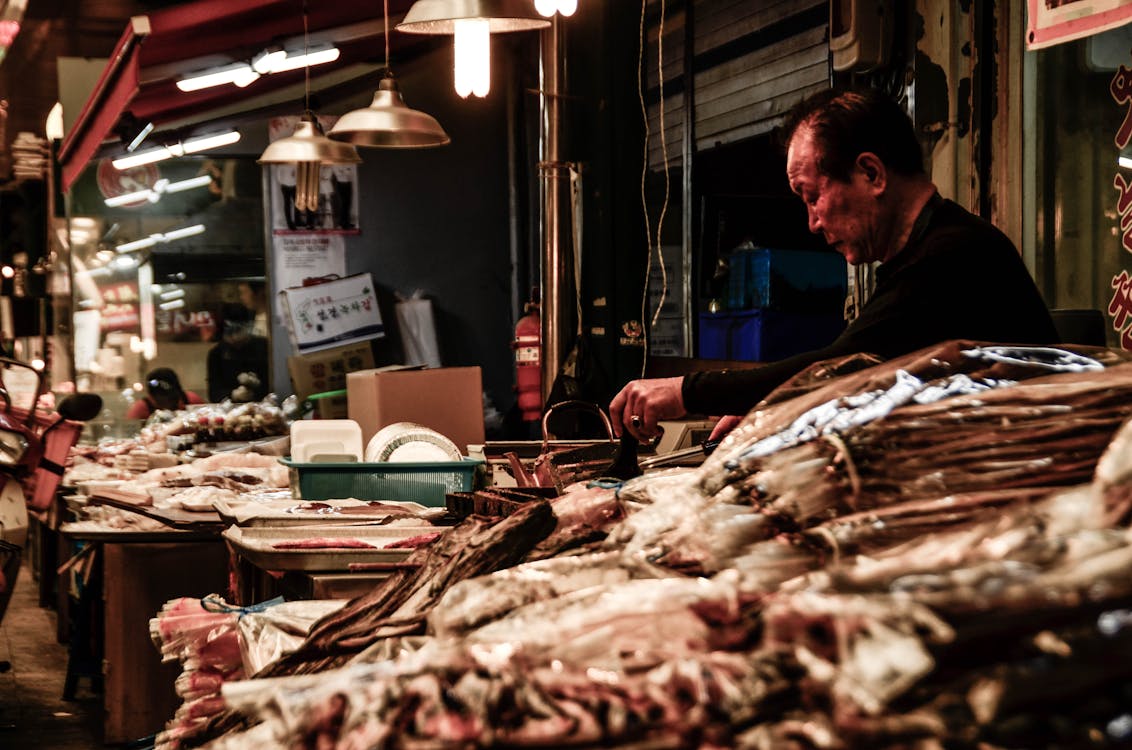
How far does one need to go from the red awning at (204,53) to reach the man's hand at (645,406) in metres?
6.62

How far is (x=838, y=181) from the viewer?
2.89m

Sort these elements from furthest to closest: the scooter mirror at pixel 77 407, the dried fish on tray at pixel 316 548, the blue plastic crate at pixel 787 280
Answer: the blue plastic crate at pixel 787 280
the scooter mirror at pixel 77 407
the dried fish on tray at pixel 316 548

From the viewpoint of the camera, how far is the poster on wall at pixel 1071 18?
3338 mm

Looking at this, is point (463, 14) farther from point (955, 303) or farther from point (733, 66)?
point (733, 66)

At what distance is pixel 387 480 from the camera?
416 cm

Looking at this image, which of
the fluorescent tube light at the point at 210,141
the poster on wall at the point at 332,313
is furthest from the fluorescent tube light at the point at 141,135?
the poster on wall at the point at 332,313

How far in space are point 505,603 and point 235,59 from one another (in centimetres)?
1002

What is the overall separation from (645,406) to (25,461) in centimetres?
377

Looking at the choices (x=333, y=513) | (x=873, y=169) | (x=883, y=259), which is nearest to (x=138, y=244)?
(x=333, y=513)

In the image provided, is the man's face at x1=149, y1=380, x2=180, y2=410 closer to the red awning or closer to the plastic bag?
the red awning

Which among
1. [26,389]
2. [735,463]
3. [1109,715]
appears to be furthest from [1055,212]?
[26,389]

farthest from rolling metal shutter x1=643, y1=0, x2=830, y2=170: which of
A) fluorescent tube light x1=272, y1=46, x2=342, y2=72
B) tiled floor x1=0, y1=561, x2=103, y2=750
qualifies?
tiled floor x1=0, y1=561, x2=103, y2=750

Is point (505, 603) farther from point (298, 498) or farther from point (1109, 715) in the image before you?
point (298, 498)

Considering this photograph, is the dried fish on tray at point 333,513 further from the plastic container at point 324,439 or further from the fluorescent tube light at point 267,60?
the fluorescent tube light at point 267,60
